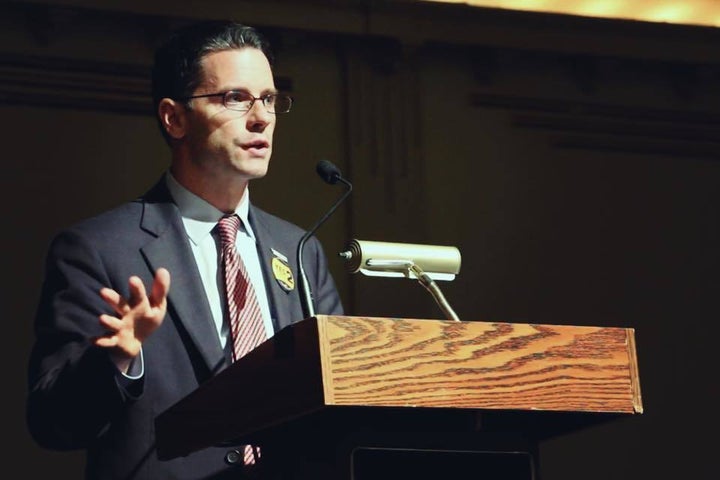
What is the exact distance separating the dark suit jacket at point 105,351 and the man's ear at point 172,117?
0.20m

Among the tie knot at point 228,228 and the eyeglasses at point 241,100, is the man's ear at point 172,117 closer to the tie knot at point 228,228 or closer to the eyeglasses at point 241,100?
the eyeglasses at point 241,100

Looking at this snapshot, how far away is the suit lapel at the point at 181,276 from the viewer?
9.16 ft

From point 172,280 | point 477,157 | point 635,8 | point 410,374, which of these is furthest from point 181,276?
point 635,8

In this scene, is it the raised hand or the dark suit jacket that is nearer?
the raised hand

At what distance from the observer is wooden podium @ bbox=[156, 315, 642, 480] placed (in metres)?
2.14

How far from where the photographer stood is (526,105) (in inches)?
307

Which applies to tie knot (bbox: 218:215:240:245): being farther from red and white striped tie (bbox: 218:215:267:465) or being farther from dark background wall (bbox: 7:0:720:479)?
dark background wall (bbox: 7:0:720:479)

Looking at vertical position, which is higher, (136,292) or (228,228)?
(228,228)

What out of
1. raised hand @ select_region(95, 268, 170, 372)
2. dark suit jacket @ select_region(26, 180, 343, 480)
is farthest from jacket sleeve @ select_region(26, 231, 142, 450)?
raised hand @ select_region(95, 268, 170, 372)

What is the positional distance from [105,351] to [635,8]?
19.7ft

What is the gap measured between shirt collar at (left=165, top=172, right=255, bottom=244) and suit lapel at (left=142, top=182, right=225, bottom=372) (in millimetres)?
43

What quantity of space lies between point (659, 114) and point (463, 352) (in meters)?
5.97

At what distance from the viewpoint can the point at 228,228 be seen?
9.92 ft

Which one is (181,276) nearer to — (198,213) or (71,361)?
(198,213)
